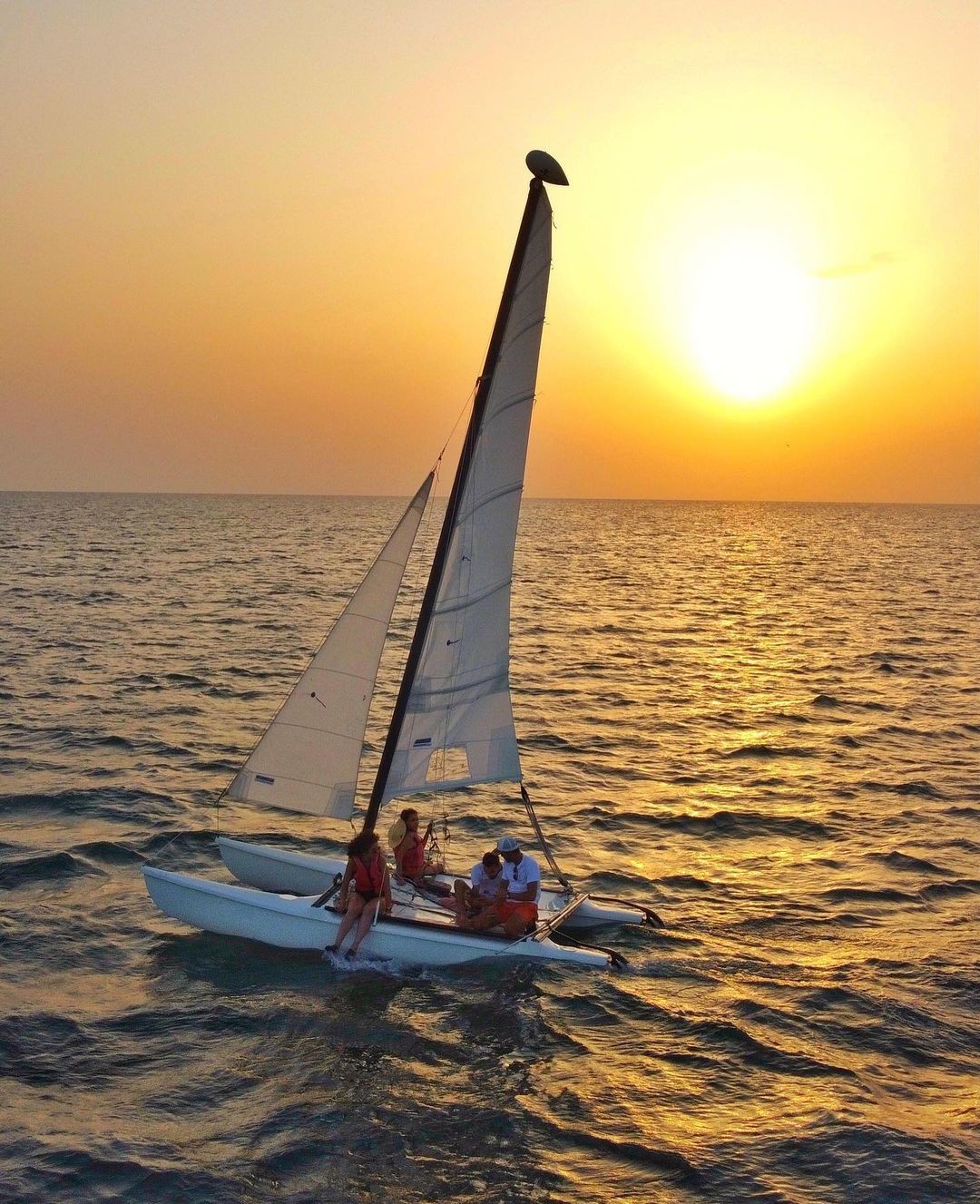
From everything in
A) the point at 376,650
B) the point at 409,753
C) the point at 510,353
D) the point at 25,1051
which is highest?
the point at 510,353

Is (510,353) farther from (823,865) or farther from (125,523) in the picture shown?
(125,523)

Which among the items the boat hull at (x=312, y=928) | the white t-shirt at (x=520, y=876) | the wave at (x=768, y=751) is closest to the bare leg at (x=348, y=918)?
the boat hull at (x=312, y=928)

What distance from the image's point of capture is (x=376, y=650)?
15.9 meters

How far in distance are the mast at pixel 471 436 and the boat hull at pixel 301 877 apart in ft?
6.25

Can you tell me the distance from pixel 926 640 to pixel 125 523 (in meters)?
140

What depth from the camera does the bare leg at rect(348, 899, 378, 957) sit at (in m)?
15.2

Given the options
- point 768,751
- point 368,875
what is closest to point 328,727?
point 368,875

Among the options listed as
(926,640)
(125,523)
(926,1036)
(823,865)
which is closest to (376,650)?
(926,1036)

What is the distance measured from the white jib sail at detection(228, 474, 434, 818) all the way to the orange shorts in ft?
8.27

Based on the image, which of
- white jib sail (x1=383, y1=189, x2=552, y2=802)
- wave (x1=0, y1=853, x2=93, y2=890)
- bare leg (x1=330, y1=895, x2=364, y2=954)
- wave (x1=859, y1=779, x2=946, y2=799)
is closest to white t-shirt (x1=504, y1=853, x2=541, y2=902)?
white jib sail (x1=383, y1=189, x2=552, y2=802)

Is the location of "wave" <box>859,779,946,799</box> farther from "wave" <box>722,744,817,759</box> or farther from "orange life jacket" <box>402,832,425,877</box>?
"orange life jacket" <box>402,832,425,877</box>

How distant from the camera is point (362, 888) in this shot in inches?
Result: 607

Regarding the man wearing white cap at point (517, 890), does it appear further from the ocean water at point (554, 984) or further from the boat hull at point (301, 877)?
the boat hull at point (301, 877)

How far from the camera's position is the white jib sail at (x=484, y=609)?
51.4 feet
